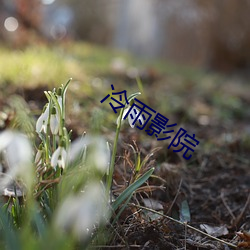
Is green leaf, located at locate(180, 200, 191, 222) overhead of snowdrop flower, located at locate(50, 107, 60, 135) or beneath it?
beneath

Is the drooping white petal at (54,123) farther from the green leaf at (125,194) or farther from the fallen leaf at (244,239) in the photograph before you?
the fallen leaf at (244,239)

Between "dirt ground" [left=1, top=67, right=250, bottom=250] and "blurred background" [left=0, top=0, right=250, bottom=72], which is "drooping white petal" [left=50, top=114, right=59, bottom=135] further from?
"blurred background" [left=0, top=0, right=250, bottom=72]

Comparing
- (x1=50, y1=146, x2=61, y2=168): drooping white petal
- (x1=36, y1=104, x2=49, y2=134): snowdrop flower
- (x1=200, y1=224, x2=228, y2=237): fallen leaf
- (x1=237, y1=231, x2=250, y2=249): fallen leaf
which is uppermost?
(x1=36, y1=104, x2=49, y2=134): snowdrop flower

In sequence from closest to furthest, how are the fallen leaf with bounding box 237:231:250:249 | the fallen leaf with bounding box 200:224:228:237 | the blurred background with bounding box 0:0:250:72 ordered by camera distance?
the fallen leaf with bounding box 237:231:250:249
the fallen leaf with bounding box 200:224:228:237
the blurred background with bounding box 0:0:250:72

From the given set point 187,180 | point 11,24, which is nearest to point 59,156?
point 187,180

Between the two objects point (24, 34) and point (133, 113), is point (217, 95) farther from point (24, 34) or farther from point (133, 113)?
point (133, 113)

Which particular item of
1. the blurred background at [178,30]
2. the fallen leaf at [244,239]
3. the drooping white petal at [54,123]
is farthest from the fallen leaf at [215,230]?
the blurred background at [178,30]

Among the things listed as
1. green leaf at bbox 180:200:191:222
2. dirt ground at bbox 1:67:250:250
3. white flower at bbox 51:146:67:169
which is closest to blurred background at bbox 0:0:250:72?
dirt ground at bbox 1:67:250:250

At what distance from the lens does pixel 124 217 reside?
4.91 feet

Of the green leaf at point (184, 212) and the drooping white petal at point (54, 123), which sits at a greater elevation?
the drooping white petal at point (54, 123)

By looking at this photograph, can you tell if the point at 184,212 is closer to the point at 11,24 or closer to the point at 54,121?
the point at 54,121

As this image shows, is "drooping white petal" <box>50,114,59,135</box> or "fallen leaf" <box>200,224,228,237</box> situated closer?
"drooping white petal" <box>50,114,59,135</box>

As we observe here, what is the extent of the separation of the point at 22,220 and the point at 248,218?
0.87m

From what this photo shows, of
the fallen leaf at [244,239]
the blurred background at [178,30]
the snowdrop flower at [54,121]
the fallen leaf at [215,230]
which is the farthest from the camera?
the blurred background at [178,30]
